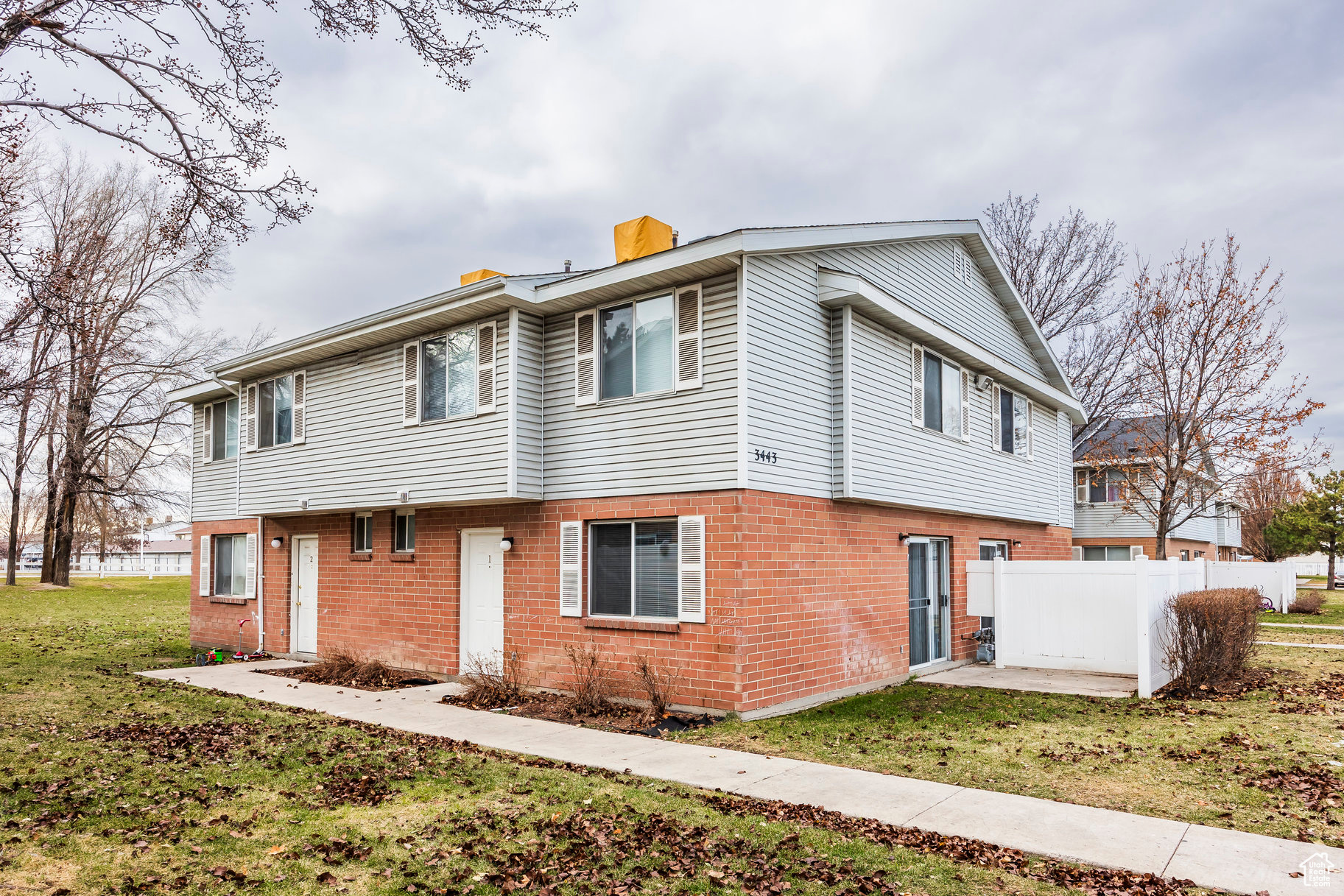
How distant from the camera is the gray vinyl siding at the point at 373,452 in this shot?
38.9ft

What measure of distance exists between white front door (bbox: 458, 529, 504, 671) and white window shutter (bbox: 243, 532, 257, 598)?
6.17 meters

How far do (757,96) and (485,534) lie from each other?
7445 mm

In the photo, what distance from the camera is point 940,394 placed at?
555 inches

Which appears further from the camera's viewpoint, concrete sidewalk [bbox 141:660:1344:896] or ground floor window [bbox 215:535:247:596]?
ground floor window [bbox 215:535:247:596]

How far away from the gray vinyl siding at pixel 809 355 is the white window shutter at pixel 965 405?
0.68 meters

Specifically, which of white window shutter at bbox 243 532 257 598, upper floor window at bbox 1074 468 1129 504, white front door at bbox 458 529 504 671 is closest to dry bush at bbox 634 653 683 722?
white front door at bbox 458 529 504 671

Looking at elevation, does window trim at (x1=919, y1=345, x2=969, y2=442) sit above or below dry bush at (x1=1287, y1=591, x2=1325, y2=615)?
above

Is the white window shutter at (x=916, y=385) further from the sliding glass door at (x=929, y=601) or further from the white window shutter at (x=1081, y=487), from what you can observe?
the white window shutter at (x=1081, y=487)

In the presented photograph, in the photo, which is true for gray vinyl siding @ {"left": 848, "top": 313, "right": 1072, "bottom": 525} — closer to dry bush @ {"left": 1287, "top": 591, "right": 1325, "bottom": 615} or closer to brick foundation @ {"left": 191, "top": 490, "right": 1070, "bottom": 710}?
brick foundation @ {"left": 191, "top": 490, "right": 1070, "bottom": 710}

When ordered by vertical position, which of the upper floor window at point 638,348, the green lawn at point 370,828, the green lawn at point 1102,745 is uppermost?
the upper floor window at point 638,348

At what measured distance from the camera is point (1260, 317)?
20672mm

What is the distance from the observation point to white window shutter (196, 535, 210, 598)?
1834 cm

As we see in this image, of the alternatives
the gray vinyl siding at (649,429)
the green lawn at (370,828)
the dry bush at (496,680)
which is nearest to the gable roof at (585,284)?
the gray vinyl siding at (649,429)

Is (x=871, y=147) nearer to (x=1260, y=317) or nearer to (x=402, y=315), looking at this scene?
(x=402, y=315)
